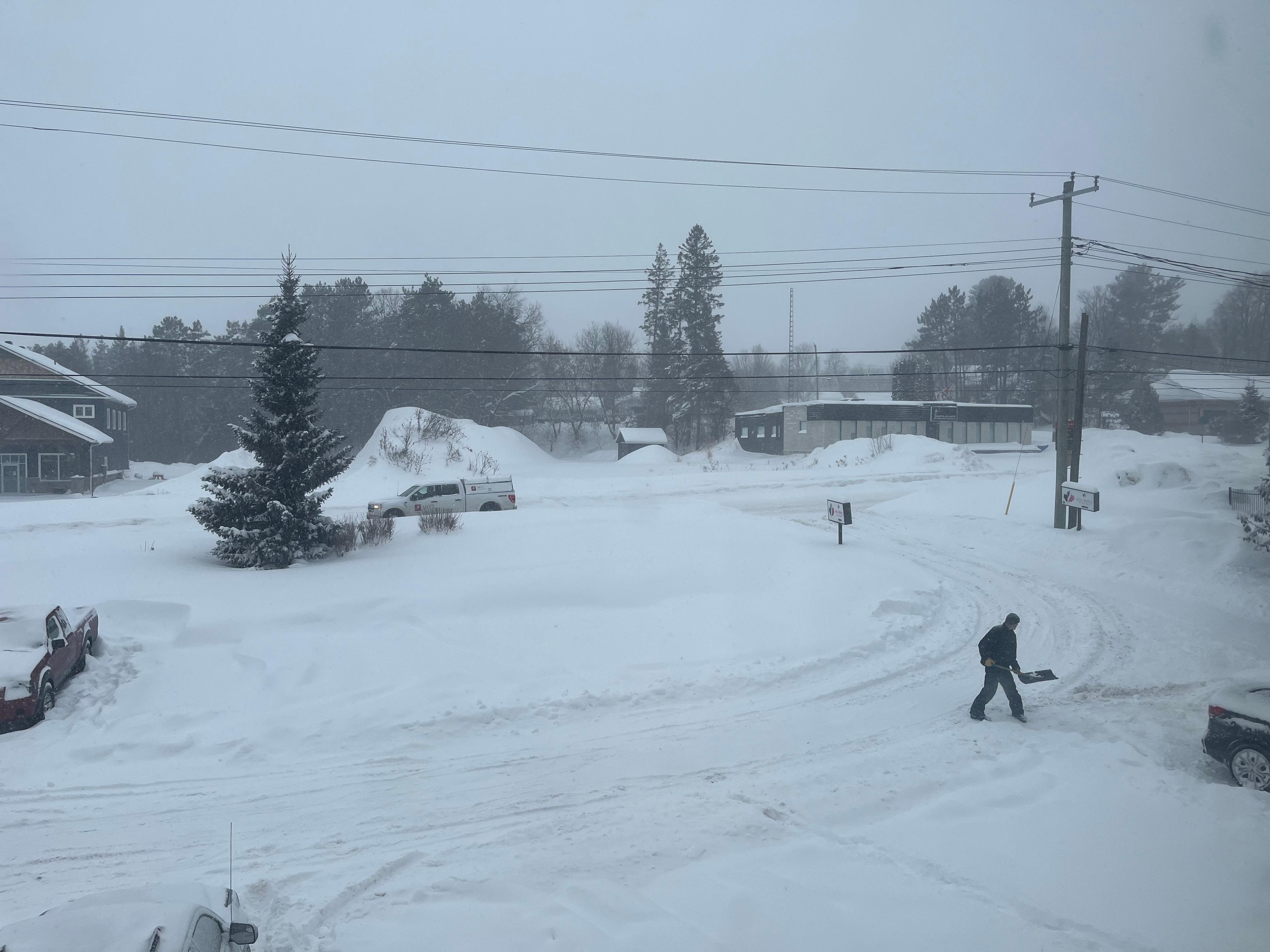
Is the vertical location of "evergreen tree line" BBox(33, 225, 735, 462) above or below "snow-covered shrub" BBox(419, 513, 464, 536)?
above

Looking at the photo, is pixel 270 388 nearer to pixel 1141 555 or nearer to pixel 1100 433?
pixel 1141 555

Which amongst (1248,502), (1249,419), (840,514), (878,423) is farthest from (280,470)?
(878,423)

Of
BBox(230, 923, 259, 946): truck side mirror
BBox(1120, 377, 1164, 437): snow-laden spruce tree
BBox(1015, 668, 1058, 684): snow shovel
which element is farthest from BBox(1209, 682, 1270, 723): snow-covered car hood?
BBox(1120, 377, 1164, 437): snow-laden spruce tree

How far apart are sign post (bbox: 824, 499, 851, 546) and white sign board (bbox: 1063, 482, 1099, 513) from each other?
642cm

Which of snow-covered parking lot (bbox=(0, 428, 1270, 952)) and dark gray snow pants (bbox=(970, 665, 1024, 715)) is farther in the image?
dark gray snow pants (bbox=(970, 665, 1024, 715))

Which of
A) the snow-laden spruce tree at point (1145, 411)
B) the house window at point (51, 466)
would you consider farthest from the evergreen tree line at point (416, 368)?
the snow-laden spruce tree at point (1145, 411)

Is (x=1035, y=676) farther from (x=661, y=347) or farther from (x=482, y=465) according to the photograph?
(x=661, y=347)

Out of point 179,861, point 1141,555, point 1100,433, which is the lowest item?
point 179,861

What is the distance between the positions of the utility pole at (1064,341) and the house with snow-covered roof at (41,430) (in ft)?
133

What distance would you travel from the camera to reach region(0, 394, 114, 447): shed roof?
37656mm

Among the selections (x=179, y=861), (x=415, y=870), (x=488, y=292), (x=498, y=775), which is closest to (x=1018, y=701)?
(x=498, y=775)

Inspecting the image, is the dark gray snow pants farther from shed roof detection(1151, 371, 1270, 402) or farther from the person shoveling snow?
shed roof detection(1151, 371, 1270, 402)

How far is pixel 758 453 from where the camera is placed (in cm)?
6181

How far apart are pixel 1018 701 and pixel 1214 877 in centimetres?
353
